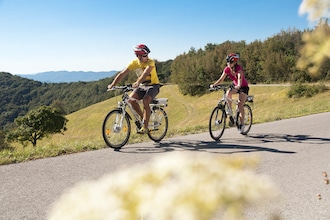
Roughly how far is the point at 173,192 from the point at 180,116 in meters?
64.7

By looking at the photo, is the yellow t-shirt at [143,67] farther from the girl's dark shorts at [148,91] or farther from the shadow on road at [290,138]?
the shadow on road at [290,138]

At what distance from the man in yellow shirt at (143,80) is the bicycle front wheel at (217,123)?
66.3 inches

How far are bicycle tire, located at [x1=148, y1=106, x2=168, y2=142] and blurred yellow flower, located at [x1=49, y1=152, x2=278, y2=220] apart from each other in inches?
280

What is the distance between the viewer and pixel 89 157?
20.5 ft

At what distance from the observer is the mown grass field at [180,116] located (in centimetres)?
676

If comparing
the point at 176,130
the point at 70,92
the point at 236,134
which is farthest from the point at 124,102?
the point at 70,92

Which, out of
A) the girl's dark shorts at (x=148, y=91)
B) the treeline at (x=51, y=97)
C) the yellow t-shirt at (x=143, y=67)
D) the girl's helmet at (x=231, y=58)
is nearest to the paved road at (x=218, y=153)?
the girl's dark shorts at (x=148, y=91)

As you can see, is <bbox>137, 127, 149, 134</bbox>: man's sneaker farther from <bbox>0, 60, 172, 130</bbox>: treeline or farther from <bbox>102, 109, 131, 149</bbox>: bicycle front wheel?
<bbox>0, 60, 172, 130</bbox>: treeline

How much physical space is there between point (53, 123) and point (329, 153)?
51.1 m

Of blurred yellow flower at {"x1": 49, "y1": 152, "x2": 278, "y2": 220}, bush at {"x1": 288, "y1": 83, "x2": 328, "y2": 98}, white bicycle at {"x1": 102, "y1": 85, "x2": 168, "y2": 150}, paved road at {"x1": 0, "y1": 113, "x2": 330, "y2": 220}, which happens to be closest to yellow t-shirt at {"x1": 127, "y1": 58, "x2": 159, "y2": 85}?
white bicycle at {"x1": 102, "y1": 85, "x2": 168, "y2": 150}

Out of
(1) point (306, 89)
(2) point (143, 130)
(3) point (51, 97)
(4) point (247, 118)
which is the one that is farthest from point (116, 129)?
(3) point (51, 97)

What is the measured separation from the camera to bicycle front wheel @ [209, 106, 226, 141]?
8070mm

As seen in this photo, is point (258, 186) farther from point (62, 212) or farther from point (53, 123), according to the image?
point (53, 123)

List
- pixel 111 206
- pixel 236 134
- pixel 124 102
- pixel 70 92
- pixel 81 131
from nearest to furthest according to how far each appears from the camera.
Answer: pixel 111 206
pixel 124 102
pixel 236 134
pixel 81 131
pixel 70 92
